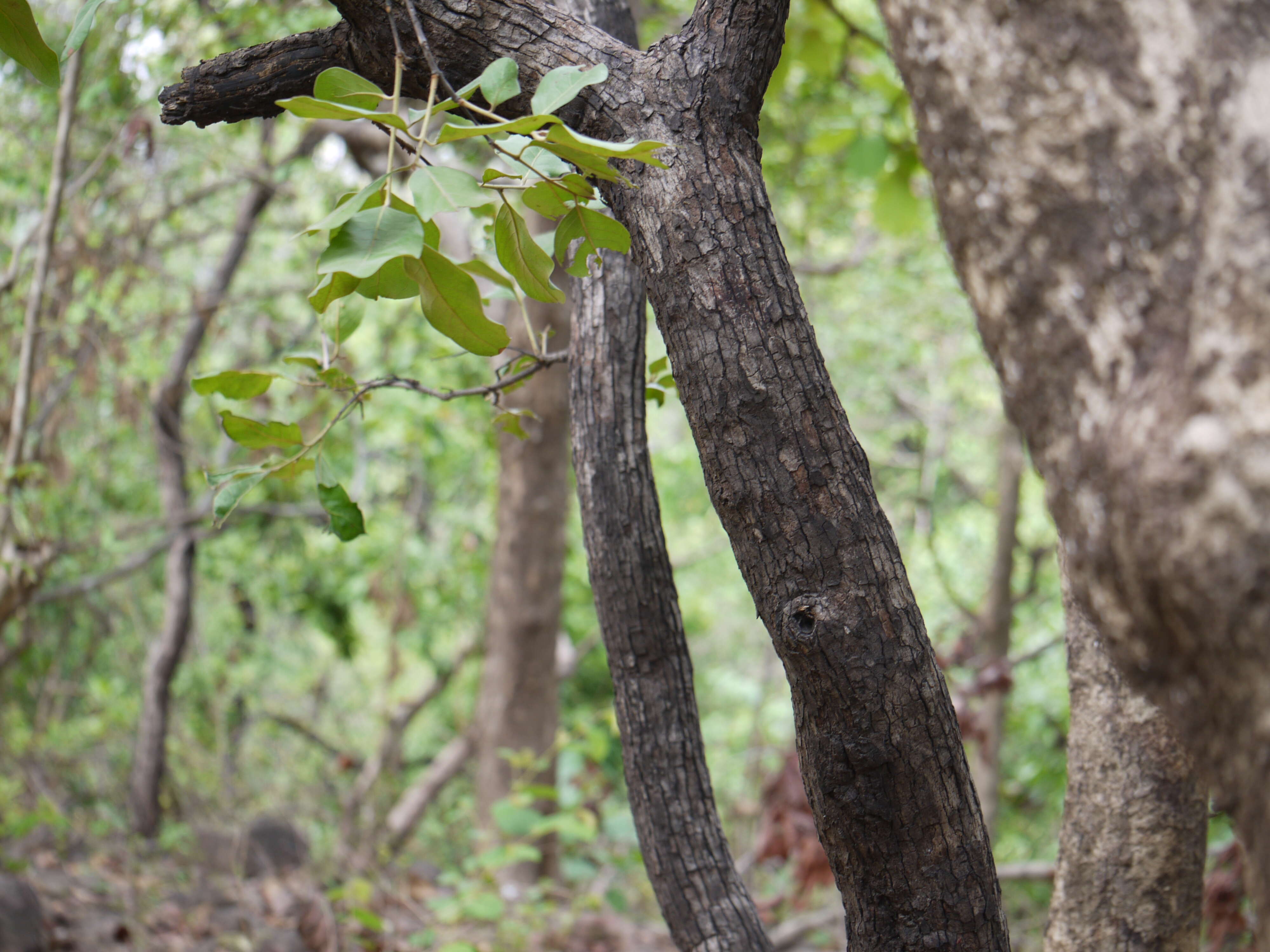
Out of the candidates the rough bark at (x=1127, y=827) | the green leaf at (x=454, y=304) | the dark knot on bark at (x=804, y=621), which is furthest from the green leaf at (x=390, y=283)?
the rough bark at (x=1127, y=827)

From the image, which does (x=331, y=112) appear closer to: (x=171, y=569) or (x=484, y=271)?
(x=484, y=271)

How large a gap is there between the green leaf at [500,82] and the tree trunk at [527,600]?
116 inches

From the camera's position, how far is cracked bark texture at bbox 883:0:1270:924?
47 centimetres

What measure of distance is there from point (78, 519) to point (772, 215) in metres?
4.72

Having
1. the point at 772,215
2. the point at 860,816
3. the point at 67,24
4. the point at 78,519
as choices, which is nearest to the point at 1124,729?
the point at 860,816

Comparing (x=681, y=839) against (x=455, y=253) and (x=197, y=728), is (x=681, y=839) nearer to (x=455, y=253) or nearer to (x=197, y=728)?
(x=455, y=253)

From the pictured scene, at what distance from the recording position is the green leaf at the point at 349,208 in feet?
2.33

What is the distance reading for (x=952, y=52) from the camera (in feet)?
1.93

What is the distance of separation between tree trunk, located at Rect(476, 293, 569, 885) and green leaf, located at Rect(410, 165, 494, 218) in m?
3.01

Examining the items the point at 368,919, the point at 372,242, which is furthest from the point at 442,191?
the point at 368,919

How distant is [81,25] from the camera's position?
91 cm

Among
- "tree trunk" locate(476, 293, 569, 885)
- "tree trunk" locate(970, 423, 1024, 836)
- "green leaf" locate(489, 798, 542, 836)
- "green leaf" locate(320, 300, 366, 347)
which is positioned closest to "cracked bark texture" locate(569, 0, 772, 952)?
"green leaf" locate(320, 300, 366, 347)

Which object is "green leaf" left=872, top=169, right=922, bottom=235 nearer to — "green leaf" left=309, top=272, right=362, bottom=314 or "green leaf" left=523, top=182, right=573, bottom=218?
"green leaf" left=523, top=182, right=573, bottom=218

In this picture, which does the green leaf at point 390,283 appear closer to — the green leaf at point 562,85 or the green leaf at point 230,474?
the green leaf at point 562,85
